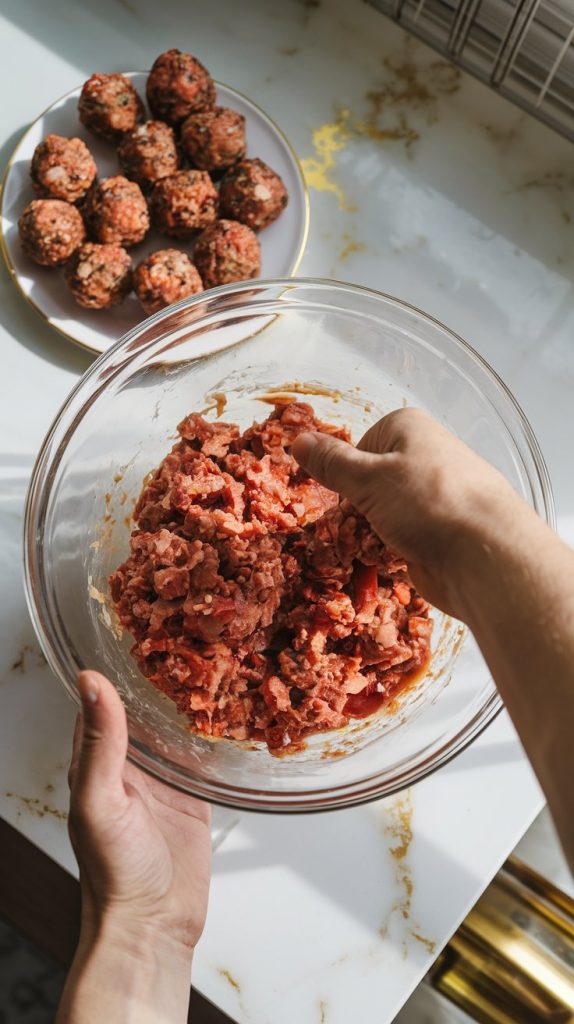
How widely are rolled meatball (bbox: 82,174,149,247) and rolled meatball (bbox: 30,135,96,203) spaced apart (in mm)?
39

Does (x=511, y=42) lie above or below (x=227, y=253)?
above

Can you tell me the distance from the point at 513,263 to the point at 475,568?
103 cm

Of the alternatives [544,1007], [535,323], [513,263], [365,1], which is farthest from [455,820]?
[365,1]

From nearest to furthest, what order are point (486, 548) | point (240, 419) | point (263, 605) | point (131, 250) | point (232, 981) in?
point (486, 548) → point (263, 605) → point (232, 981) → point (240, 419) → point (131, 250)

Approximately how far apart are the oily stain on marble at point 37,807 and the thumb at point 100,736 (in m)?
0.42

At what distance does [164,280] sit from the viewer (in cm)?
167

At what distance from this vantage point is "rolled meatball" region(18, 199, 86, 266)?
5.52 ft

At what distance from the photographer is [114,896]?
1.35 metres

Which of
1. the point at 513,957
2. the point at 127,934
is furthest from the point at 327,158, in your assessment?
the point at 513,957

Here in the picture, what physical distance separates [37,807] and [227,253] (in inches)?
41.8

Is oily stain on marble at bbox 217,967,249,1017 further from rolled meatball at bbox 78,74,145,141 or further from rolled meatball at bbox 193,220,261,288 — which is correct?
rolled meatball at bbox 78,74,145,141

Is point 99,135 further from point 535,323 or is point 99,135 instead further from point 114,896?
point 114,896

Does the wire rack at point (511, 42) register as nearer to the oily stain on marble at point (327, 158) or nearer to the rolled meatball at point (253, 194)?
the oily stain on marble at point (327, 158)

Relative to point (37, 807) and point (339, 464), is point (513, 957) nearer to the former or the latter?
point (37, 807)
